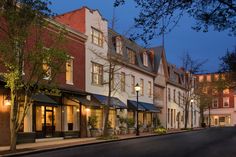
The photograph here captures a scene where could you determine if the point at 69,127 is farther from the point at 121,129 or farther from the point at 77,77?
the point at 121,129

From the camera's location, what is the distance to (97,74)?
39062 mm

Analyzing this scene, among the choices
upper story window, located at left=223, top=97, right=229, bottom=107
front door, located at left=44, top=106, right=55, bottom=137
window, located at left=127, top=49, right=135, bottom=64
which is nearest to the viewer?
front door, located at left=44, top=106, right=55, bottom=137

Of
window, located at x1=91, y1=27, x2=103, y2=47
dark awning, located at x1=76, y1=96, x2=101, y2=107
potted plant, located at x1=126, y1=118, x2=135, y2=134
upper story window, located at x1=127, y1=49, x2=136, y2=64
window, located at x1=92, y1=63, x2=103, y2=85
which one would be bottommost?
potted plant, located at x1=126, y1=118, x2=135, y2=134

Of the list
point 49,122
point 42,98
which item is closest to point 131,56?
point 49,122

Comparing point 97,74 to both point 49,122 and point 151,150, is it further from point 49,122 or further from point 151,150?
point 151,150

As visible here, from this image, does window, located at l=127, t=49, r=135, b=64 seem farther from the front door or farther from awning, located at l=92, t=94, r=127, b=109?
the front door

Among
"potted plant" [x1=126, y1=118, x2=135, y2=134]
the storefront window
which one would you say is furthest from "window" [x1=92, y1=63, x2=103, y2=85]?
"potted plant" [x1=126, y1=118, x2=135, y2=134]

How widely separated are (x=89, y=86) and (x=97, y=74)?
212 centimetres

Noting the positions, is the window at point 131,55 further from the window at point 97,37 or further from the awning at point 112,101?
the window at point 97,37

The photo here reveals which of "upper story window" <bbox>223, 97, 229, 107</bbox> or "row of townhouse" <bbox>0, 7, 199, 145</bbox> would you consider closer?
"row of townhouse" <bbox>0, 7, 199, 145</bbox>

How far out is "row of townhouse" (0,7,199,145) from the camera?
29461 millimetres

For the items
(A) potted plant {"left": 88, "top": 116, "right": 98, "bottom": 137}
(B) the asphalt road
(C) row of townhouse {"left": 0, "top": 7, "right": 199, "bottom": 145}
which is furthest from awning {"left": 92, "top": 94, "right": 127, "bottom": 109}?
(B) the asphalt road

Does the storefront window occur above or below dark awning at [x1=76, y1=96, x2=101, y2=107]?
below

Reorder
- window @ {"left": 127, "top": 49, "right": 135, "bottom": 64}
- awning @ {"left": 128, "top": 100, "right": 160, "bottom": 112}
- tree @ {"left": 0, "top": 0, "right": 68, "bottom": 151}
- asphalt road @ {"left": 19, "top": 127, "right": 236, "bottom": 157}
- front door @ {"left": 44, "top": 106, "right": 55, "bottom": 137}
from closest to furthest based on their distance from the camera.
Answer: asphalt road @ {"left": 19, "top": 127, "right": 236, "bottom": 157}, tree @ {"left": 0, "top": 0, "right": 68, "bottom": 151}, front door @ {"left": 44, "top": 106, "right": 55, "bottom": 137}, awning @ {"left": 128, "top": 100, "right": 160, "bottom": 112}, window @ {"left": 127, "top": 49, "right": 135, "bottom": 64}
